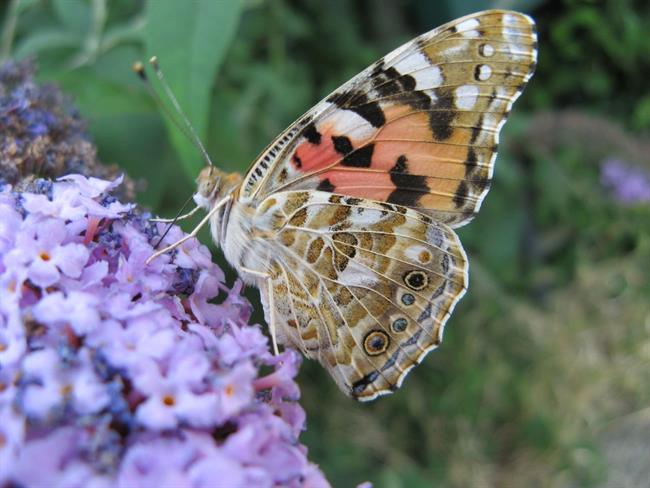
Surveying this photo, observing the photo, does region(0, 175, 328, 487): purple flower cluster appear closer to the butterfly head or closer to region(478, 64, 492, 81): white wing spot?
the butterfly head

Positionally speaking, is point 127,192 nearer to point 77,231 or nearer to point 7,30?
point 77,231

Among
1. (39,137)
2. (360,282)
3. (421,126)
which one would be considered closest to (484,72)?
(421,126)

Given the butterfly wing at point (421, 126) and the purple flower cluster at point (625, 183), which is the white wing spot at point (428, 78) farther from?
the purple flower cluster at point (625, 183)

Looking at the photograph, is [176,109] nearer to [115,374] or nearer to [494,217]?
[115,374]

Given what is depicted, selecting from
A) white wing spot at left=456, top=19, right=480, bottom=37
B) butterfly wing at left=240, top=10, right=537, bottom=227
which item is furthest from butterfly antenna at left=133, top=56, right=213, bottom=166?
white wing spot at left=456, top=19, right=480, bottom=37

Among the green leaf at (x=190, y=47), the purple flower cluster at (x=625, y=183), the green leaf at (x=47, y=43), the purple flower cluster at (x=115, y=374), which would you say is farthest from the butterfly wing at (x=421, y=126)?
the purple flower cluster at (x=625, y=183)

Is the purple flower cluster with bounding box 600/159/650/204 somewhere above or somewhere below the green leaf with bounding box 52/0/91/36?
below
